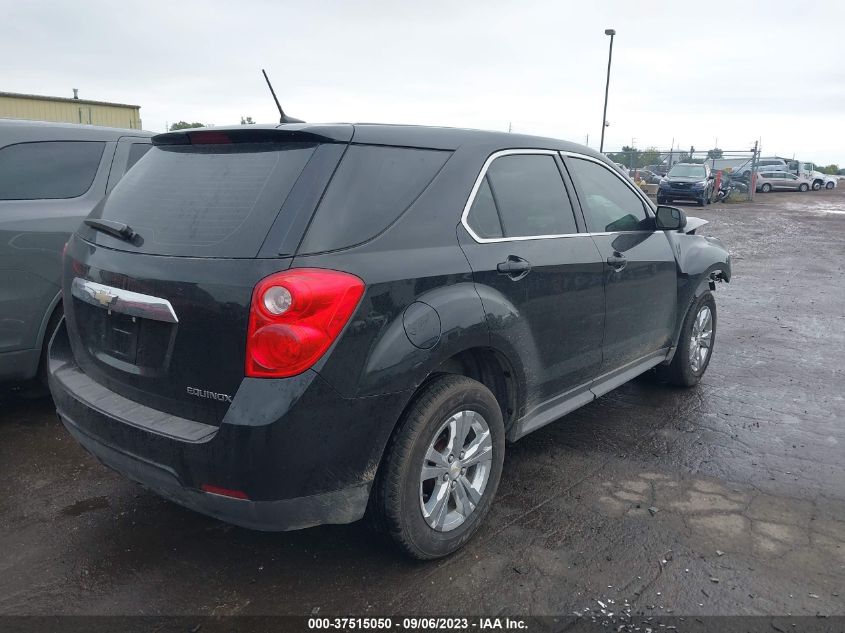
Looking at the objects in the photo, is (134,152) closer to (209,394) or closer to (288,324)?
(209,394)

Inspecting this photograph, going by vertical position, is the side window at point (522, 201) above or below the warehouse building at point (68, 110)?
below

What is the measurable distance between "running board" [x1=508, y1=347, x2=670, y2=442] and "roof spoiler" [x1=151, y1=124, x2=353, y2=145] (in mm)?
1623

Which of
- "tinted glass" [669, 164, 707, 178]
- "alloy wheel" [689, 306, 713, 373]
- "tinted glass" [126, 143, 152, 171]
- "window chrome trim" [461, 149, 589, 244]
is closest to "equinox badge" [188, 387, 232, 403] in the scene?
"window chrome trim" [461, 149, 589, 244]

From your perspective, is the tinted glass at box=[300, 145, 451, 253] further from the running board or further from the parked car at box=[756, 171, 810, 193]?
the parked car at box=[756, 171, 810, 193]

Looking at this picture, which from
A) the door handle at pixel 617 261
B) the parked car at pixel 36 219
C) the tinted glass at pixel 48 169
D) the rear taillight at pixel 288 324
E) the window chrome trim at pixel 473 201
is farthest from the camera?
the tinted glass at pixel 48 169

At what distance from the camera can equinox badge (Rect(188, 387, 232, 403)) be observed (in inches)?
95.3

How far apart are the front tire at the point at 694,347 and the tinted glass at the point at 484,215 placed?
2.40m

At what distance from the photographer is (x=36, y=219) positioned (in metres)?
4.23

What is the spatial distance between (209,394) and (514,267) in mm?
1452

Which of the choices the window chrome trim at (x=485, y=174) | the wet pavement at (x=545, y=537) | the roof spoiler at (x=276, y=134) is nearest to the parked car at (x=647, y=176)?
the wet pavement at (x=545, y=537)

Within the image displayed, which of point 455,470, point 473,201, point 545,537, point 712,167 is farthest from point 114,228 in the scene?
point 712,167

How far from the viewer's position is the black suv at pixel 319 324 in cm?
239

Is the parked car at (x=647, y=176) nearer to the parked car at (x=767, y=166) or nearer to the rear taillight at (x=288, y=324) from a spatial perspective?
the parked car at (x=767, y=166)

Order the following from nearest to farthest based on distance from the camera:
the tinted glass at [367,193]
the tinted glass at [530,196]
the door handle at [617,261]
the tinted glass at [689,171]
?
the tinted glass at [367,193] < the tinted glass at [530,196] < the door handle at [617,261] < the tinted glass at [689,171]
